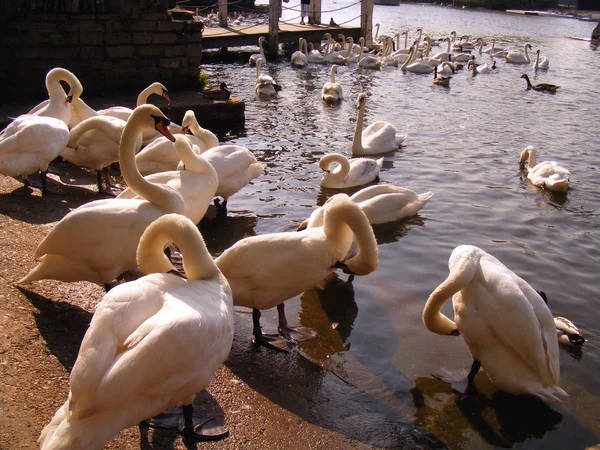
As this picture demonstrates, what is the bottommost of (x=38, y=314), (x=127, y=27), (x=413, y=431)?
(x=413, y=431)

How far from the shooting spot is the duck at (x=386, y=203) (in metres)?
7.68

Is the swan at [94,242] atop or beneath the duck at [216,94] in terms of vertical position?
beneath

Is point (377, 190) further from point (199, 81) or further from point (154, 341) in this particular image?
point (199, 81)

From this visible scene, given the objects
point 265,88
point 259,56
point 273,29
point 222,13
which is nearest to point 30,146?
point 265,88

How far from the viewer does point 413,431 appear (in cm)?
402

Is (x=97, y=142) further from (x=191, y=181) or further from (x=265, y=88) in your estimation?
(x=265, y=88)

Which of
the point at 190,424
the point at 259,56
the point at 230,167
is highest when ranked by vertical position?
the point at 259,56

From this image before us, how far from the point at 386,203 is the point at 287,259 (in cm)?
336

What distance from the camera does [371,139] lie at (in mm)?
11516

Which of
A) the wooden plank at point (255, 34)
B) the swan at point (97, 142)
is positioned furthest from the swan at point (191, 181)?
the wooden plank at point (255, 34)

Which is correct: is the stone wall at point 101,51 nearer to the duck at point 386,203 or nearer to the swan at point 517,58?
the duck at point 386,203

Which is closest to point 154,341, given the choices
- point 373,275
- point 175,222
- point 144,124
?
point 175,222

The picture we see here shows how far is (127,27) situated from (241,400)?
1197 cm

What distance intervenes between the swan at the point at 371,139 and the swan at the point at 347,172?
132 centimetres
